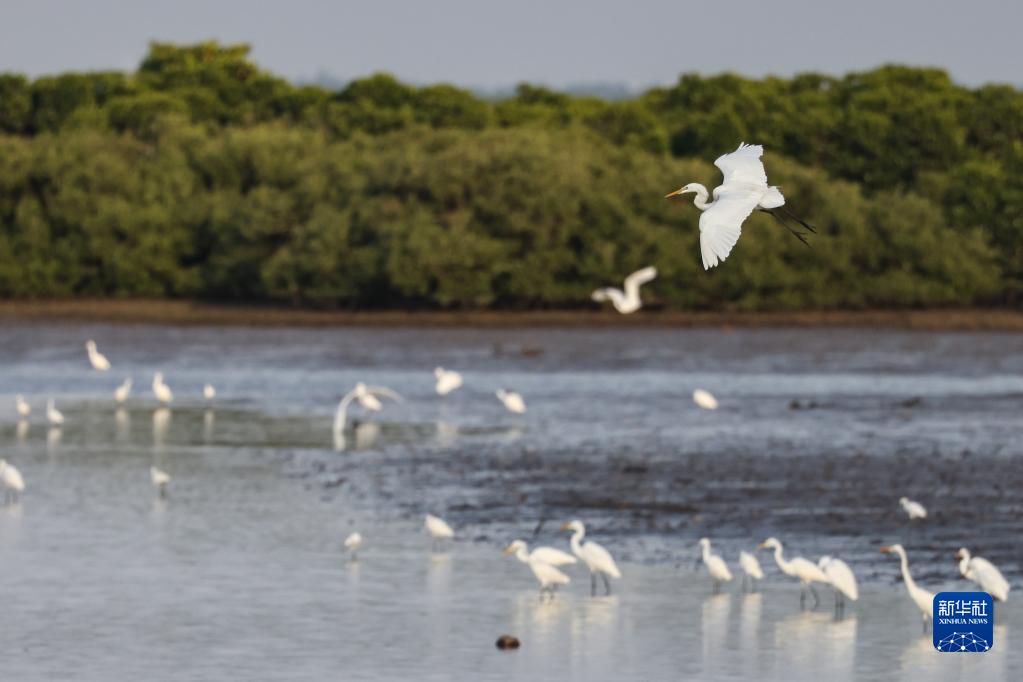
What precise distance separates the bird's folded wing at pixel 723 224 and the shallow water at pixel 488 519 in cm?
400

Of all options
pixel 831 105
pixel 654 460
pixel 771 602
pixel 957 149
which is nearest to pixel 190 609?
pixel 771 602

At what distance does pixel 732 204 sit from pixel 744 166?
502 mm

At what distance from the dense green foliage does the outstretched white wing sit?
47476 mm

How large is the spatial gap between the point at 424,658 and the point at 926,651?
3.61m

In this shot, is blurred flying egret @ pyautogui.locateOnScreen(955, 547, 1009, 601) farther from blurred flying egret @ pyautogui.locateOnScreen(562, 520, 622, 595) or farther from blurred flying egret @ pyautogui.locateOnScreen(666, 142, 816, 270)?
blurred flying egret @ pyautogui.locateOnScreen(666, 142, 816, 270)

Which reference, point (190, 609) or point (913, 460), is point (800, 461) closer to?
point (913, 460)

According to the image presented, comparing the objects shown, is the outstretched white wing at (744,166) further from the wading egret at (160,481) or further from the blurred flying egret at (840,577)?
the wading egret at (160,481)

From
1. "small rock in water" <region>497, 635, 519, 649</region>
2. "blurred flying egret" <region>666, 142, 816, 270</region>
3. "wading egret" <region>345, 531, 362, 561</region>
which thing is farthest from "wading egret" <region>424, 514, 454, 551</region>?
"blurred flying egret" <region>666, 142, 816, 270</region>

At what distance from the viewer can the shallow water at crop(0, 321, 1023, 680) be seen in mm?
15062

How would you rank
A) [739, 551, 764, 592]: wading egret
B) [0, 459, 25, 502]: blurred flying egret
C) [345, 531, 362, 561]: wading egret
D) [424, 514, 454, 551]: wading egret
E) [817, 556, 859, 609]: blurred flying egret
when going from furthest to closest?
1. [0, 459, 25, 502]: blurred flying egret
2. [424, 514, 454, 551]: wading egret
3. [345, 531, 362, 561]: wading egret
4. [739, 551, 764, 592]: wading egret
5. [817, 556, 859, 609]: blurred flying egret

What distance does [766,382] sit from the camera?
40.1 metres

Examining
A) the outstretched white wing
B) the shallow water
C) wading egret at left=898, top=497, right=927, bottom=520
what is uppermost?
the outstretched white wing

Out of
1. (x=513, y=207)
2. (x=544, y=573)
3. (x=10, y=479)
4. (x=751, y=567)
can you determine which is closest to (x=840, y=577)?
(x=751, y=567)

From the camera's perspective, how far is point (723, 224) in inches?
448
